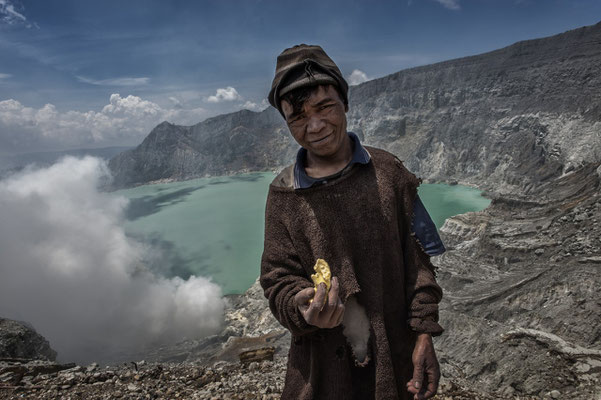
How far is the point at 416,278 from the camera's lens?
144cm

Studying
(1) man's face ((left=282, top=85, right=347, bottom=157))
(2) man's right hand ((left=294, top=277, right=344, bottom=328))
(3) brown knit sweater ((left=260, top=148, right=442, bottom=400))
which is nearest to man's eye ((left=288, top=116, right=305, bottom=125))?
(1) man's face ((left=282, top=85, right=347, bottom=157))

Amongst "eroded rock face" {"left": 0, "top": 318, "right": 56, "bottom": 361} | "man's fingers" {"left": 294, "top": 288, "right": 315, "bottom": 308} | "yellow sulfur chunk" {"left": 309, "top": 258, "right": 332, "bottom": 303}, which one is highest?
"yellow sulfur chunk" {"left": 309, "top": 258, "right": 332, "bottom": 303}

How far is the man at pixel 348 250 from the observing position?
4.47 feet

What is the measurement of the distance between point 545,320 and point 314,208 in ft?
38.1

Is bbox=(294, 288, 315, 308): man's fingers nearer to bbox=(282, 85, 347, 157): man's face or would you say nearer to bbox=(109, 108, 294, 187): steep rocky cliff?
bbox=(282, 85, 347, 157): man's face

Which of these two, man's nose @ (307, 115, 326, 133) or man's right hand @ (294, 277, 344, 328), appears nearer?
man's right hand @ (294, 277, 344, 328)

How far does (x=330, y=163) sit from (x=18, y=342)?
37.3ft

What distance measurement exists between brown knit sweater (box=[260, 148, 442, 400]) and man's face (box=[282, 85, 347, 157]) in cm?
15

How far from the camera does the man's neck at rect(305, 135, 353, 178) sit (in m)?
1.45

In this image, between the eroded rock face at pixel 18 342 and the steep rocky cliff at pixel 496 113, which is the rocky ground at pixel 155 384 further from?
the steep rocky cliff at pixel 496 113

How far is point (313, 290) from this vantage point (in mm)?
1188

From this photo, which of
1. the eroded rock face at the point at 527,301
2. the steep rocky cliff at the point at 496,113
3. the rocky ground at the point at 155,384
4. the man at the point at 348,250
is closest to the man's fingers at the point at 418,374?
the man at the point at 348,250

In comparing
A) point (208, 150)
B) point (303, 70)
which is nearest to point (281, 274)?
point (303, 70)

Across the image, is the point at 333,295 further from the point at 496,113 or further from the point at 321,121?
the point at 496,113
